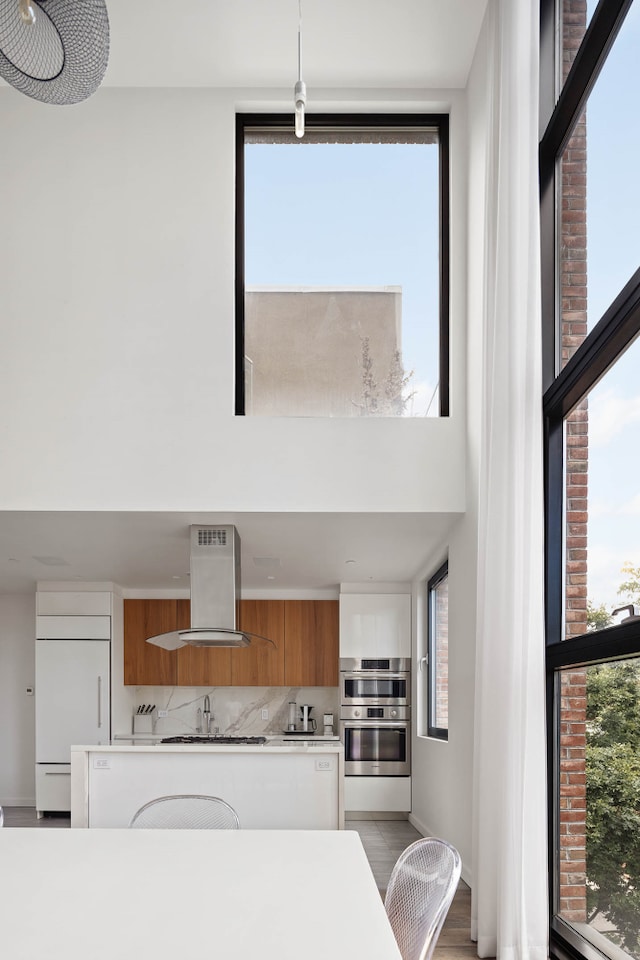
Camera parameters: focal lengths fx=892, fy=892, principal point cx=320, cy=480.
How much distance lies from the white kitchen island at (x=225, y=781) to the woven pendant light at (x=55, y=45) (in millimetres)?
4169

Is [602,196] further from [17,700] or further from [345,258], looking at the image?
[17,700]

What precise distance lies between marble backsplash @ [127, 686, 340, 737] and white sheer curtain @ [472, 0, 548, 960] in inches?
192

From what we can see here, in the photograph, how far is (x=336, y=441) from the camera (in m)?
5.23

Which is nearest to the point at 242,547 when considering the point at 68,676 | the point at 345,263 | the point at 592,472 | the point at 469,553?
the point at 469,553

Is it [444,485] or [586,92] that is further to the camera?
[444,485]

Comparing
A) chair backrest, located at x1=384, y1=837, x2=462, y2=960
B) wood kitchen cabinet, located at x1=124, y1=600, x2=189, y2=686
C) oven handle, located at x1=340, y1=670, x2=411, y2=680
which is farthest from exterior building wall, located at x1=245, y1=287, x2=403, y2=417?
wood kitchen cabinet, located at x1=124, y1=600, x2=189, y2=686

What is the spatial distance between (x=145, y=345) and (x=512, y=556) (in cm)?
261

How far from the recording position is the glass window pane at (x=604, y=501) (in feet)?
9.82

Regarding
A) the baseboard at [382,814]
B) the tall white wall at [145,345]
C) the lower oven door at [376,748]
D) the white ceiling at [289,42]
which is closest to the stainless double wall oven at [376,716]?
the lower oven door at [376,748]

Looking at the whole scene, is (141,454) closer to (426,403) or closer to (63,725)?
(426,403)

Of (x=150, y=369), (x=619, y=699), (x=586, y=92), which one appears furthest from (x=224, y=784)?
(x=586, y=92)

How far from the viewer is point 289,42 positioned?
499 centimetres

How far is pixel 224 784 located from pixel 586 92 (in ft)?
14.0

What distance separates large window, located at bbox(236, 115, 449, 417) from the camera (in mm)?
5398
